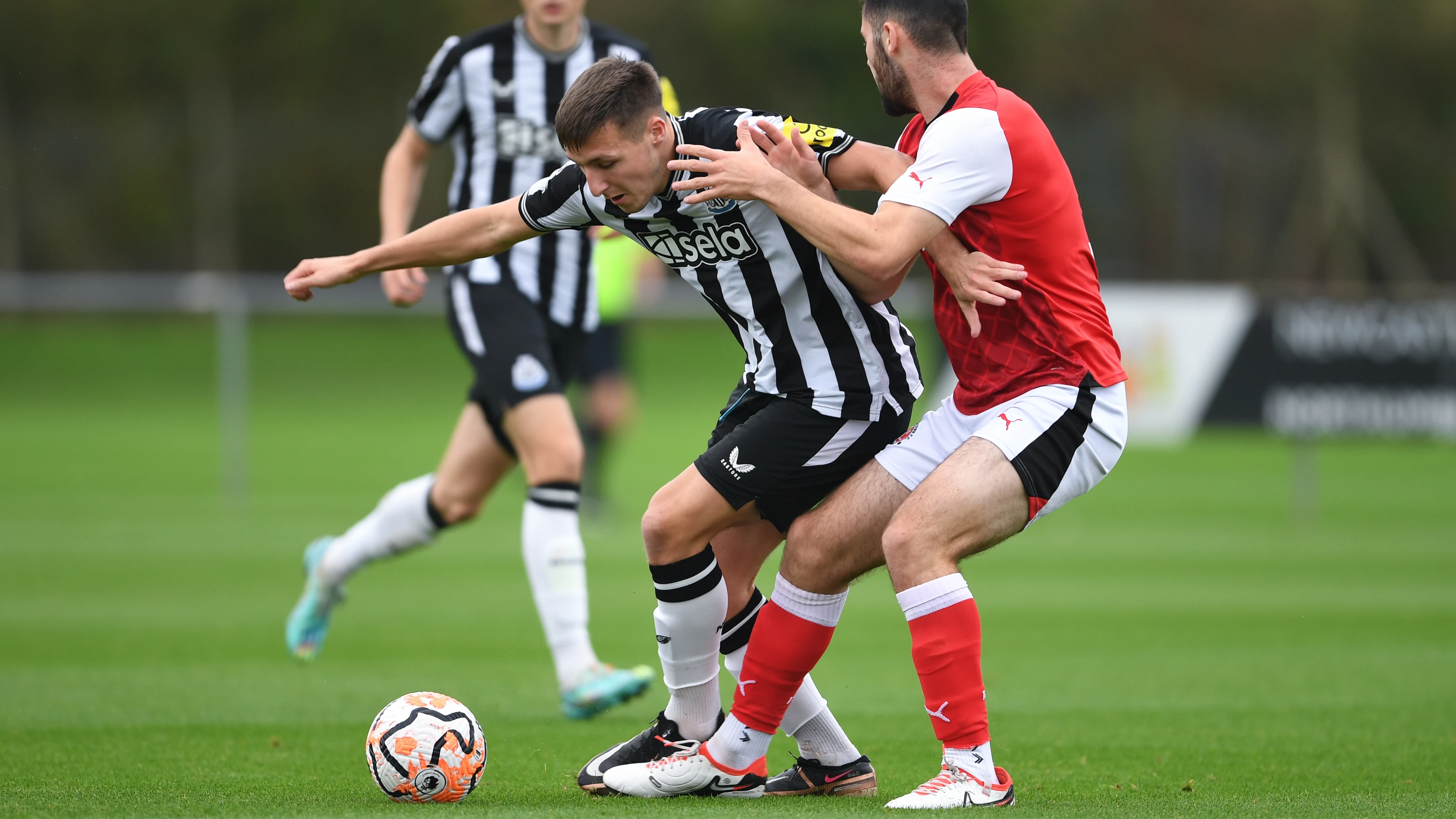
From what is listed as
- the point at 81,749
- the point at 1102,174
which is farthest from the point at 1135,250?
the point at 81,749

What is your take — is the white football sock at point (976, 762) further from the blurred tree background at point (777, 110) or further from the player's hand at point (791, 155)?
the blurred tree background at point (777, 110)

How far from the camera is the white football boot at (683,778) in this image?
4469 millimetres

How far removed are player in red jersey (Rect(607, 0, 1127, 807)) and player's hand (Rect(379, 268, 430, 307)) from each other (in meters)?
2.01

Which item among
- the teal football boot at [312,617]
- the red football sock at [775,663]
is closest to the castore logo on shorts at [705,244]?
the red football sock at [775,663]

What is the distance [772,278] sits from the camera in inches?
178

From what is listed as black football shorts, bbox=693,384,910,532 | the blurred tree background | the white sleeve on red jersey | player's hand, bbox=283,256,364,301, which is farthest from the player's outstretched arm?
the blurred tree background

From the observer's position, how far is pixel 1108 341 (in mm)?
4445

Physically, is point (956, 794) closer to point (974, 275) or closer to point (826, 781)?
point (826, 781)

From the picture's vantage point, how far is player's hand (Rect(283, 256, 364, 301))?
15.4ft

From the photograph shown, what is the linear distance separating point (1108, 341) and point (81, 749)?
343 centimetres

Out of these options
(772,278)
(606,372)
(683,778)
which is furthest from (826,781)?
(606,372)

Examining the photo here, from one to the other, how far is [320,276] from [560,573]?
5.69 ft

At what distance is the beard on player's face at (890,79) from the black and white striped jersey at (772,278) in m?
0.19

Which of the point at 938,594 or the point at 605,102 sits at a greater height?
the point at 605,102
